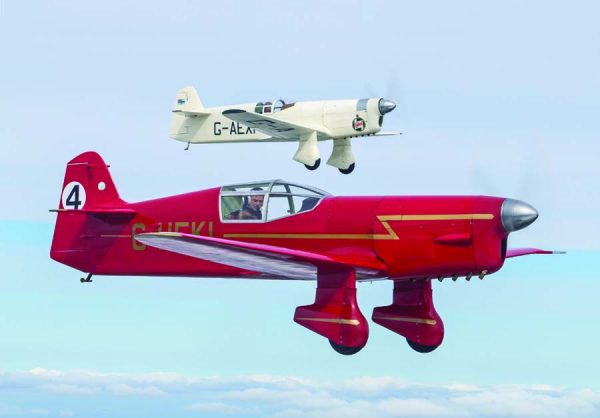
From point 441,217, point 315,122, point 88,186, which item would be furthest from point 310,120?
point 441,217

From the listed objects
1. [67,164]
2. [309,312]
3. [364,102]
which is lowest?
[309,312]

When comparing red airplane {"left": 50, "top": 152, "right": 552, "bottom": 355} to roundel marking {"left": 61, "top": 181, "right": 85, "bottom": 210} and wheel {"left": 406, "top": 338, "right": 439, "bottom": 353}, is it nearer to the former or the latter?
wheel {"left": 406, "top": 338, "right": 439, "bottom": 353}

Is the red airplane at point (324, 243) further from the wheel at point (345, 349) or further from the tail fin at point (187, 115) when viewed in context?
the tail fin at point (187, 115)

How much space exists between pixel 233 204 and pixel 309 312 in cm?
245

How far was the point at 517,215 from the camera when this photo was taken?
16.5 metres

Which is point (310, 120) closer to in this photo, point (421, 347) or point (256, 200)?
point (256, 200)

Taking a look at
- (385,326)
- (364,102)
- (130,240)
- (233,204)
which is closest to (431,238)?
(385,326)

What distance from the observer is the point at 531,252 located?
62.1 ft

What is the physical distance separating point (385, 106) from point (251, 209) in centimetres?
1222

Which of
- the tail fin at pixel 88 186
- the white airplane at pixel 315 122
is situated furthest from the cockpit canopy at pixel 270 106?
the tail fin at pixel 88 186

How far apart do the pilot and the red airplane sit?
21 mm

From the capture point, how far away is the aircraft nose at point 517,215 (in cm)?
1648

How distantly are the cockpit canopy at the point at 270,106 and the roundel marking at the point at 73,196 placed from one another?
1145 cm

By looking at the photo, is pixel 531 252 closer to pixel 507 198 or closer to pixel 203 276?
pixel 507 198
